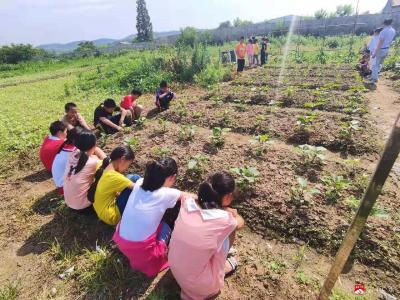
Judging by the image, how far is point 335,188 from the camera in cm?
355

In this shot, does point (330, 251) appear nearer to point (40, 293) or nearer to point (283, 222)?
point (283, 222)

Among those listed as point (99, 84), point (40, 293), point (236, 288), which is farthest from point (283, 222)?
point (99, 84)

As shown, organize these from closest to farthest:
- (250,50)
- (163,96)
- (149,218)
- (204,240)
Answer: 1. (204,240)
2. (149,218)
3. (163,96)
4. (250,50)

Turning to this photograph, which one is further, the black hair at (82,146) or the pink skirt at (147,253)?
the black hair at (82,146)

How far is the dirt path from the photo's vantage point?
18.4ft

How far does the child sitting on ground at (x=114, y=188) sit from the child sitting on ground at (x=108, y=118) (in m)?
3.10

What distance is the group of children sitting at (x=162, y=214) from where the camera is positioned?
7.35ft

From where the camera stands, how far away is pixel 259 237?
3258 mm

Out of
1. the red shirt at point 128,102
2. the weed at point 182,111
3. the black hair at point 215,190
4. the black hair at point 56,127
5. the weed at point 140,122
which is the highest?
the black hair at point 215,190

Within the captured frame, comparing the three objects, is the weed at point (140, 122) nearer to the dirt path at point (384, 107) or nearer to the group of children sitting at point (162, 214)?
the group of children sitting at point (162, 214)

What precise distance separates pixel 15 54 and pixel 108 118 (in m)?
41.0

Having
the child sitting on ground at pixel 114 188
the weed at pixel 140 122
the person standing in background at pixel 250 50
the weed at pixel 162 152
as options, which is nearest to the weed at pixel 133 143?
the weed at pixel 162 152

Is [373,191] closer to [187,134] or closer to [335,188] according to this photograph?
[335,188]

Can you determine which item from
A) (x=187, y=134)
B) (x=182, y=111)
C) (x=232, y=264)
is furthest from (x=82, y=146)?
(x=182, y=111)
